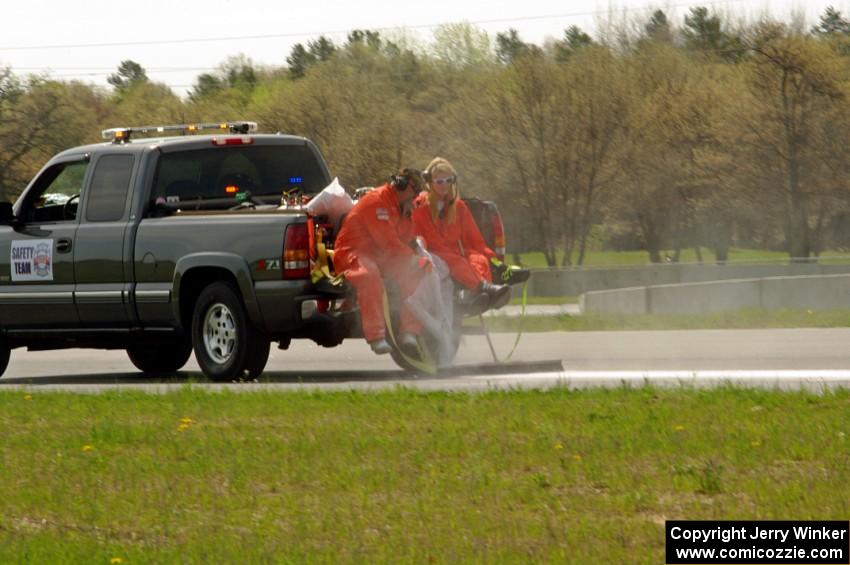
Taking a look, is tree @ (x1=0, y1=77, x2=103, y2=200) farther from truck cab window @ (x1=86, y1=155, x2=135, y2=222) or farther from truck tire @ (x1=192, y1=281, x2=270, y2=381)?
truck tire @ (x1=192, y1=281, x2=270, y2=381)

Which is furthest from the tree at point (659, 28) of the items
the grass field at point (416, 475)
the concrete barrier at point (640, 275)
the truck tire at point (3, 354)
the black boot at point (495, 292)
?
the grass field at point (416, 475)

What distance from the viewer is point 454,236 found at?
43.7 feet

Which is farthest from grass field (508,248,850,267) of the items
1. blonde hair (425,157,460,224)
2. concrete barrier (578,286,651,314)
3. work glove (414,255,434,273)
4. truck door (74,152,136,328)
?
work glove (414,255,434,273)

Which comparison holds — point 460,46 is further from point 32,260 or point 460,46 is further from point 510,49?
point 32,260

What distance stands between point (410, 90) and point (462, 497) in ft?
235

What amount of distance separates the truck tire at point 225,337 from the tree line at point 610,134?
36.5 metres

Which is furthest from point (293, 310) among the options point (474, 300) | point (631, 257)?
point (631, 257)

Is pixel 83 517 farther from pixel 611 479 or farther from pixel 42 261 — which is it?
pixel 42 261

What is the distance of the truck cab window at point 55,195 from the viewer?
45.4 ft

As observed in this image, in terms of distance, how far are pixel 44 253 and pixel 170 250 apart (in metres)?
1.50

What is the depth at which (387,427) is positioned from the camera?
9.18m

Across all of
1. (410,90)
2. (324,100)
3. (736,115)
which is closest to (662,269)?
(736,115)

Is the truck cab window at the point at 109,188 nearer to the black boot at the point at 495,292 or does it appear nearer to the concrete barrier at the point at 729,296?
the black boot at the point at 495,292

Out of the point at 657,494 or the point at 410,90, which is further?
the point at 410,90
